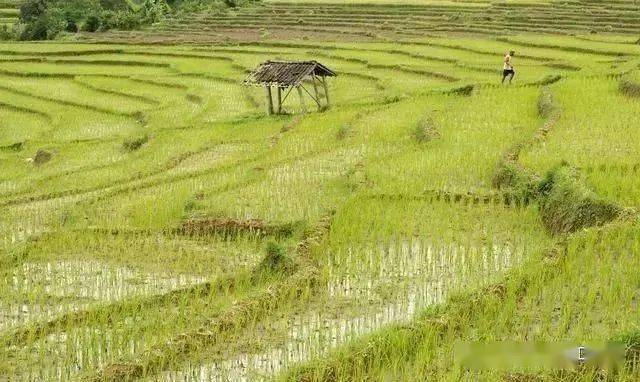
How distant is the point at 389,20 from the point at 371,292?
1171 inches

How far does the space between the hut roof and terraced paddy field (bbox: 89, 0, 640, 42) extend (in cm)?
1346

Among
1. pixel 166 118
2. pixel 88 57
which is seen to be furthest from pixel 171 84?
pixel 88 57

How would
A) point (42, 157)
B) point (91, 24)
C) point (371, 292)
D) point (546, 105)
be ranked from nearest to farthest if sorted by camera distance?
1. point (371, 292)
2. point (546, 105)
3. point (42, 157)
4. point (91, 24)

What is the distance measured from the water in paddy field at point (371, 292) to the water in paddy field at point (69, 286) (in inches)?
49.4

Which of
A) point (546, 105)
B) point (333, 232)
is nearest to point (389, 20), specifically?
point (546, 105)

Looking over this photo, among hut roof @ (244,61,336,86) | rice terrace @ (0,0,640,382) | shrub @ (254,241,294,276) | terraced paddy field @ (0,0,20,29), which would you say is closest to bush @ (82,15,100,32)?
terraced paddy field @ (0,0,20,29)

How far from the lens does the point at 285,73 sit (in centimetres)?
1620

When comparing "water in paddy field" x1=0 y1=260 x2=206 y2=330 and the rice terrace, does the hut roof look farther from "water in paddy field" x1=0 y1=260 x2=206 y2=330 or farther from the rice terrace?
"water in paddy field" x1=0 y1=260 x2=206 y2=330

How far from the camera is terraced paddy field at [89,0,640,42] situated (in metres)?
29.8

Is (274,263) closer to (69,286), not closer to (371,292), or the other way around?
(371,292)

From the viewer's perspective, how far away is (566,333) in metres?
4.97

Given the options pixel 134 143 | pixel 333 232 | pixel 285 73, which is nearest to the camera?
pixel 333 232

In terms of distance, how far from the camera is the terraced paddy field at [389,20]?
29.8m

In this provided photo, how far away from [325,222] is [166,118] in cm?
1087
